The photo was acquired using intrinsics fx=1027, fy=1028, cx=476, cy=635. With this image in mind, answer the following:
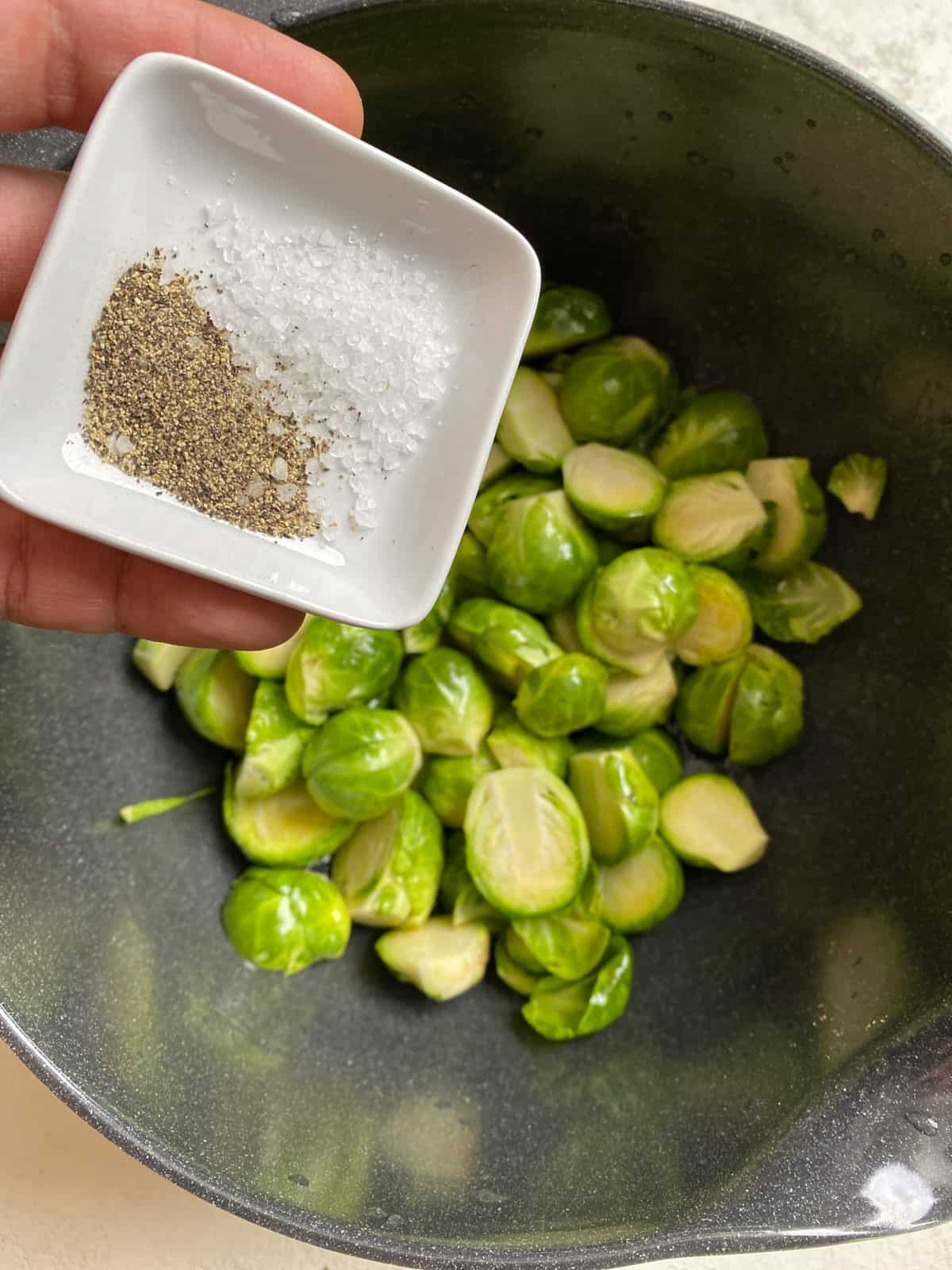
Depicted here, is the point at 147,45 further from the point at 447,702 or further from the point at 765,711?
the point at 765,711

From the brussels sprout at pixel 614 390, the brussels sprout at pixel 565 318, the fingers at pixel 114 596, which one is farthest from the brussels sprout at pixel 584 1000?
the brussels sprout at pixel 565 318

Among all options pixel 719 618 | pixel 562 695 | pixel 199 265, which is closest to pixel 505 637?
pixel 562 695

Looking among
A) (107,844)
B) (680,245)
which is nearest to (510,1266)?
(107,844)

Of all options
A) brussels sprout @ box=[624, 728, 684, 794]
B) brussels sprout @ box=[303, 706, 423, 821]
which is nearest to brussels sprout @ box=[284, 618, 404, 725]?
brussels sprout @ box=[303, 706, 423, 821]

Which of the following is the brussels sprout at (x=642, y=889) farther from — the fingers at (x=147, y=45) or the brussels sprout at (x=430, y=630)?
the fingers at (x=147, y=45)

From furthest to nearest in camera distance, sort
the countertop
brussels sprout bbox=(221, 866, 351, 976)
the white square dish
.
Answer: brussels sprout bbox=(221, 866, 351, 976) → the countertop → the white square dish

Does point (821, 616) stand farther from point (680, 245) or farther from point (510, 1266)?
point (510, 1266)

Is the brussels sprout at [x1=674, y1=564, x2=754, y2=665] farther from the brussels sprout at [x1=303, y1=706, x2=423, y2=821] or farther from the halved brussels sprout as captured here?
the brussels sprout at [x1=303, y1=706, x2=423, y2=821]
